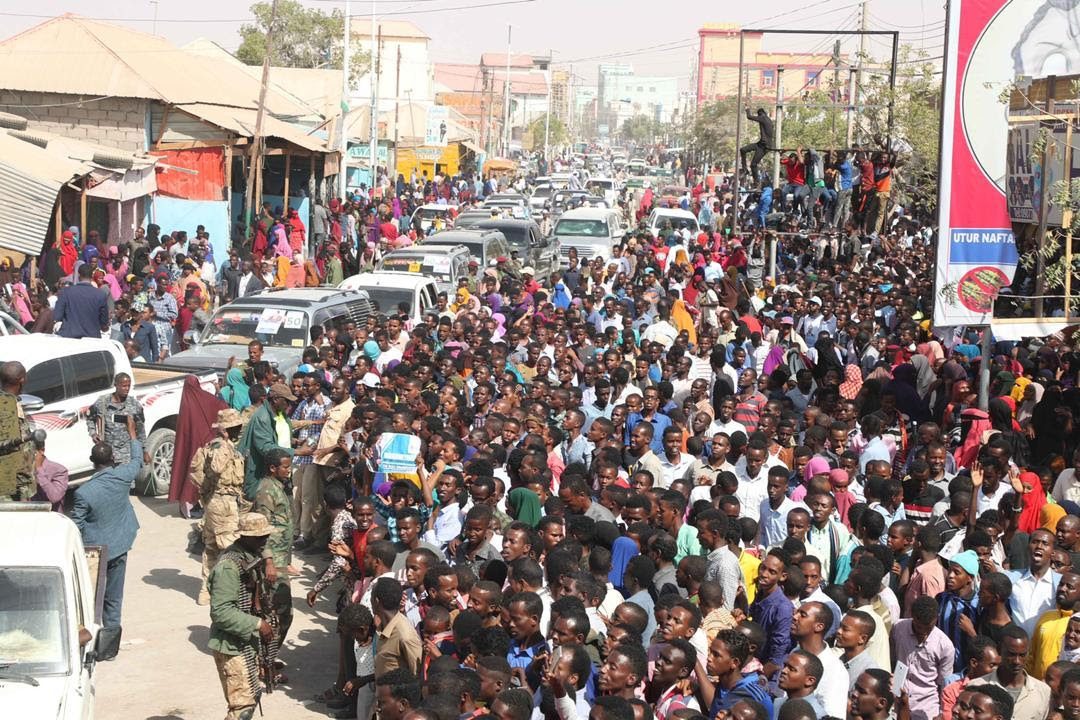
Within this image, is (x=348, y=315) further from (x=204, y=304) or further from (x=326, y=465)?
(x=326, y=465)

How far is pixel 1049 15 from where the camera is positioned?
39.0ft

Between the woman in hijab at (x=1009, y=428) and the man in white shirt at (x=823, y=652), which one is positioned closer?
the man in white shirt at (x=823, y=652)

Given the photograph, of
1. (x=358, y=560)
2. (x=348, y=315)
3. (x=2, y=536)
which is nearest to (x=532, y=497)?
(x=358, y=560)

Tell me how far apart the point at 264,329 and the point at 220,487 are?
5314mm

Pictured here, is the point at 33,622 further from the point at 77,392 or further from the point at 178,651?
the point at 77,392

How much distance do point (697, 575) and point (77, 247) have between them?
17334mm

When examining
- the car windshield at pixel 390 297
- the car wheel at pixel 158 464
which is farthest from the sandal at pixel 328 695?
the car windshield at pixel 390 297

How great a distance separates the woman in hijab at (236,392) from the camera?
540 inches

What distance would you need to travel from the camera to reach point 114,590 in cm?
995

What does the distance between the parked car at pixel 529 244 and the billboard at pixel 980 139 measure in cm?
1626

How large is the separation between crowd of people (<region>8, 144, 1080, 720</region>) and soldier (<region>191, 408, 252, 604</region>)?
0.08ft

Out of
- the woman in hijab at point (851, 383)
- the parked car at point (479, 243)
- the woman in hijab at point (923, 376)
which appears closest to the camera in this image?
the woman in hijab at point (851, 383)

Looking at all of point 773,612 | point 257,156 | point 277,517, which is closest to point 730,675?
point 773,612

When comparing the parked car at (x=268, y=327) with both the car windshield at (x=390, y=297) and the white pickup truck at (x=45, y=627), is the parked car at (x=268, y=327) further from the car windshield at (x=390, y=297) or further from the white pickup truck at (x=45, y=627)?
the white pickup truck at (x=45, y=627)
